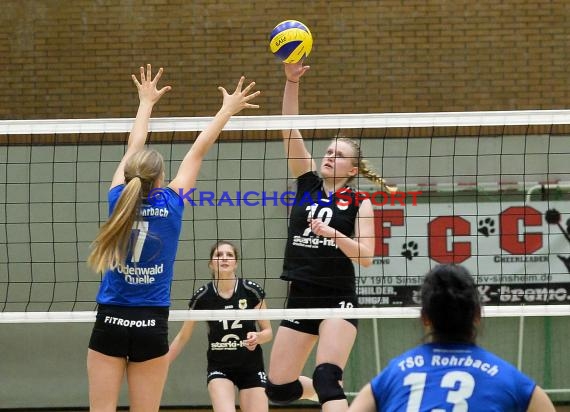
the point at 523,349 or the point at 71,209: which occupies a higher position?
the point at 71,209

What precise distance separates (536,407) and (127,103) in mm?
9543

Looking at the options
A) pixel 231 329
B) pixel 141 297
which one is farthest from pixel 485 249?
pixel 141 297

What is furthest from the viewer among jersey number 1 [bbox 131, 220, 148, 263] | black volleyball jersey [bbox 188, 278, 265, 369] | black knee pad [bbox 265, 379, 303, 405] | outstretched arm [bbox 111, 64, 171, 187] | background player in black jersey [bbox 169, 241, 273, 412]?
black volleyball jersey [bbox 188, 278, 265, 369]

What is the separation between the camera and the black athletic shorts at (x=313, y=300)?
5812mm

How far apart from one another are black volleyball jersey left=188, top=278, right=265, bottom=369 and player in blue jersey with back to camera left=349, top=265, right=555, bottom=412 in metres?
4.32

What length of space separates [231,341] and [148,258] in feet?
9.24

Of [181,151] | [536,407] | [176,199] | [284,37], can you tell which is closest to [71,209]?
[181,151]

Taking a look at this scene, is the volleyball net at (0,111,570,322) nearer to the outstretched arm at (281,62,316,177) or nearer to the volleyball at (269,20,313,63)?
the outstretched arm at (281,62,316,177)

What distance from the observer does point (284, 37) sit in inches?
230

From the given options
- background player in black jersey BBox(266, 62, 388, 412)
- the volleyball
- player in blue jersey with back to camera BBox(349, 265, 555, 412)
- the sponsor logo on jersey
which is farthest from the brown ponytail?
the sponsor logo on jersey

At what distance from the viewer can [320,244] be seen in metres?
5.79

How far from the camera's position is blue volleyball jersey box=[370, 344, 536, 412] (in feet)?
9.57

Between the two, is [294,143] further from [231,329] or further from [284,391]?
[231,329]

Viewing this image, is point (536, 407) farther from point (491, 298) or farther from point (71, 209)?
point (71, 209)
